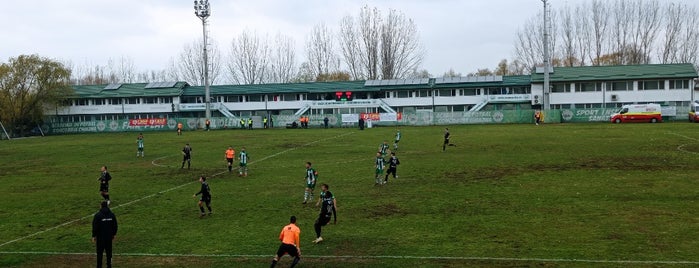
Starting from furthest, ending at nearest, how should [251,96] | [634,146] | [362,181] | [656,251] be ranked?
[251,96]
[634,146]
[362,181]
[656,251]

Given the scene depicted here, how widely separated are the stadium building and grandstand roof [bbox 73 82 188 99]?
158mm

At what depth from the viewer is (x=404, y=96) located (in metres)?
90.4

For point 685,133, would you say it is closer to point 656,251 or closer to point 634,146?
point 634,146

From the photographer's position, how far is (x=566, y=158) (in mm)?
36125

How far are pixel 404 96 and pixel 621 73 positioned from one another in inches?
1202

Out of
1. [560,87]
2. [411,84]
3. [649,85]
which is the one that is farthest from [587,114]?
[411,84]

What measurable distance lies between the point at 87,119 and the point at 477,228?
96.6 meters

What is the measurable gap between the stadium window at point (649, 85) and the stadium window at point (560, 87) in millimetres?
9087

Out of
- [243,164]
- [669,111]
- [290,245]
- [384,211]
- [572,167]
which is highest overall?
[669,111]

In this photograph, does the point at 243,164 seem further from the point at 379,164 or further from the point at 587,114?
the point at 587,114

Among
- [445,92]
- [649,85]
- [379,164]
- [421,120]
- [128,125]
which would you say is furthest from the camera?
[445,92]

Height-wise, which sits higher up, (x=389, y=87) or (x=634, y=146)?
(x=389, y=87)

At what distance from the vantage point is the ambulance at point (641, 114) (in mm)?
69062

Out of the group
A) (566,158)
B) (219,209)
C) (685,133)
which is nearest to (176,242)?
(219,209)
